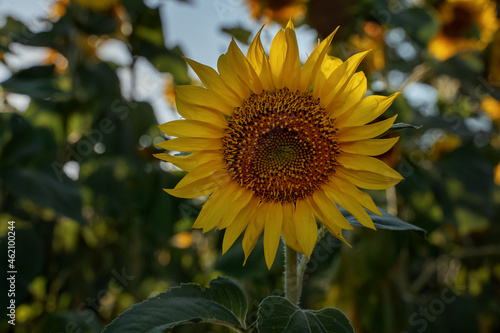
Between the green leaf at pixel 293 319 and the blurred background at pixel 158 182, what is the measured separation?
61 cm

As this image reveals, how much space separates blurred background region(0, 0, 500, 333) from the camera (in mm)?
1485

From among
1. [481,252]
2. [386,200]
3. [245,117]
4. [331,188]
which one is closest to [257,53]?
[245,117]

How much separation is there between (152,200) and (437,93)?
1879mm

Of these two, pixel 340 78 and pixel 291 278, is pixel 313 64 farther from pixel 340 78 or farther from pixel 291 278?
pixel 291 278

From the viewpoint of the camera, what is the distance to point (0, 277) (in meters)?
1.27

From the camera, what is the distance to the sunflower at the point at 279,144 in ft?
2.20

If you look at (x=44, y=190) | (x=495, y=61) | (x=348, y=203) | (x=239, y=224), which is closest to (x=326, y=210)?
(x=348, y=203)

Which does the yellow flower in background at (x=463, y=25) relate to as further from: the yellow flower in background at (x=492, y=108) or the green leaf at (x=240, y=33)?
the green leaf at (x=240, y=33)

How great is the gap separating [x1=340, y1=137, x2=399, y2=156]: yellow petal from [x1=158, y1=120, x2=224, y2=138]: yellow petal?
0.21 meters

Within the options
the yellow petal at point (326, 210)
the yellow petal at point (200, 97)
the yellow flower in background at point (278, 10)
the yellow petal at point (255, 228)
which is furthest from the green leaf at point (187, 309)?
the yellow flower in background at point (278, 10)

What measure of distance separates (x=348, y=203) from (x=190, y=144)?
0.85 ft

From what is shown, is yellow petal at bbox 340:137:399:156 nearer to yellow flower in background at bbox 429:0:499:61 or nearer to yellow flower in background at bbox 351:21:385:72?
yellow flower in background at bbox 351:21:385:72

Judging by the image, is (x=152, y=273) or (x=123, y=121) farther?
(x=152, y=273)

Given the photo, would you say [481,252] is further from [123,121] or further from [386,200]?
[123,121]
